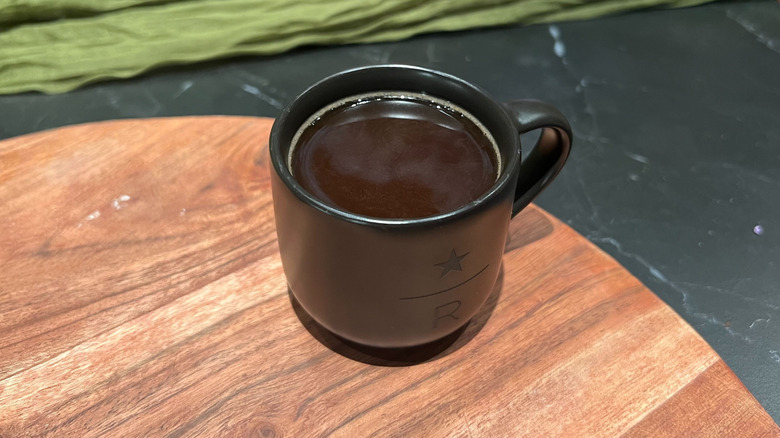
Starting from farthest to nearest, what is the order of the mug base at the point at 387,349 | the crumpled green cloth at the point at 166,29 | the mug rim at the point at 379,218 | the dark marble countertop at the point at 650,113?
1. the crumpled green cloth at the point at 166,29
2. the dark marble countertop at the point at 650,113
3. the mug base at the point at 387,349
4. the mug rim at the point at 379,218

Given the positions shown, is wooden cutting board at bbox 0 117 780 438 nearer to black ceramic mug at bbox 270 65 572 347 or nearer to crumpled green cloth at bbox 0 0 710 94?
Answer: black ceramic mug at bbox 270 65 572 347

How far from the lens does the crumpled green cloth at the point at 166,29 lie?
111 centimetres

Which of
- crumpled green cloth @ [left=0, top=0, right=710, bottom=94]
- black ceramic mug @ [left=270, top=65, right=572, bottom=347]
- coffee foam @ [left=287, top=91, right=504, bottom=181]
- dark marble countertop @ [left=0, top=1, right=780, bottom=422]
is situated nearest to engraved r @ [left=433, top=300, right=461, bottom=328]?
black ceramic mug @ [left=270, top=65, right=572, bottom=347]

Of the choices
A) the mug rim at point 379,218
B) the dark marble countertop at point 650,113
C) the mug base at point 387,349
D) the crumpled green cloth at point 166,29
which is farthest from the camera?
the crumpled green cloth at point 166,29

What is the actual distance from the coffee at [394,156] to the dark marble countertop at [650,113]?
1.72 ft

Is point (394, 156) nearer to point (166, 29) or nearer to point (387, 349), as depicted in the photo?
point (387, 349)

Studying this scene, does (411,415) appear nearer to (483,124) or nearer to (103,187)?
(483,124)

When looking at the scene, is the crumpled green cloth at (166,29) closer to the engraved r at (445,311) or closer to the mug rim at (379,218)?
the mug rim at (379,218)

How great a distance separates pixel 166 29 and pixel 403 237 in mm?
891

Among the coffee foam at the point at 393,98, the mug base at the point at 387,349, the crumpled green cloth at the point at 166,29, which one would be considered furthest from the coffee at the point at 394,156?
the crumpled green cloth at the point at 166,29

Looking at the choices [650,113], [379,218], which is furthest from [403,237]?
[650,113]

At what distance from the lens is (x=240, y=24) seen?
118cm

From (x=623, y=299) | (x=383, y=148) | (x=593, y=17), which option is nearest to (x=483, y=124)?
(x=383, y=148)

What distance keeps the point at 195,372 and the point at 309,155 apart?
188 millimetres
